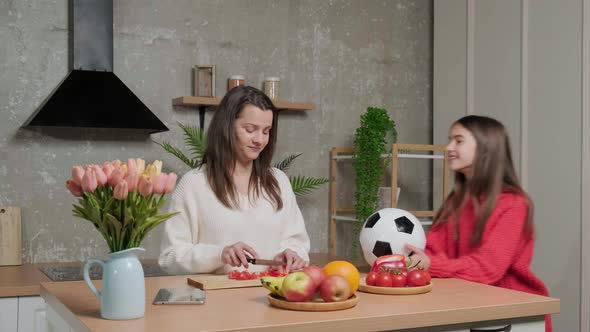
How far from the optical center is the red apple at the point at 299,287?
1.59m

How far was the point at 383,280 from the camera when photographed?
1.88m

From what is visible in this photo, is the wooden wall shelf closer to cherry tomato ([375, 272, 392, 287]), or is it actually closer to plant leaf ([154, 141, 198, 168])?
plant leaf ([154, 141, 198, 168])

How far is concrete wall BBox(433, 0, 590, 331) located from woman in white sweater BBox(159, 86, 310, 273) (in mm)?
1768

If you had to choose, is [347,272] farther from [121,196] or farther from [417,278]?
[121,196]

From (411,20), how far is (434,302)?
10.8 ft

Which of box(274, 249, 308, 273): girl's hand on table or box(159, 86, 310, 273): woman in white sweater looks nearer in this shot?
box(274, 249, 308, 273): girl's hand on table

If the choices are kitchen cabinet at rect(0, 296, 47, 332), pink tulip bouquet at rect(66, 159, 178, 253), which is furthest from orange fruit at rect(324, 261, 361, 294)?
kitchen cabinet at rect(0, 296, 47, 332)

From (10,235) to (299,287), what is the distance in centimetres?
240

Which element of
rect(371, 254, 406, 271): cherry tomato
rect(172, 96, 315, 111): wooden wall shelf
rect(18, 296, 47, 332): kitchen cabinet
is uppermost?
rect(172, 96, 315, 111): wooden wall shelf

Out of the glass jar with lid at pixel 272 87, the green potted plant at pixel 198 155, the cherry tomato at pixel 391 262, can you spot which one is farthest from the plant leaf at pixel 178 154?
the cherry tomato at pixel 391 262

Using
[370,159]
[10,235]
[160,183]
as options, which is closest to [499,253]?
[160,183]

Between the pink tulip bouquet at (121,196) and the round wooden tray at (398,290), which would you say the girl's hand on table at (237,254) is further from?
the pink tulip bouquet at (121,196)

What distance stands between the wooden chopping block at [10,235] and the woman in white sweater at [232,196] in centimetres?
154

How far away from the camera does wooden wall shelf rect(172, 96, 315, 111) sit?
3.85 meters
